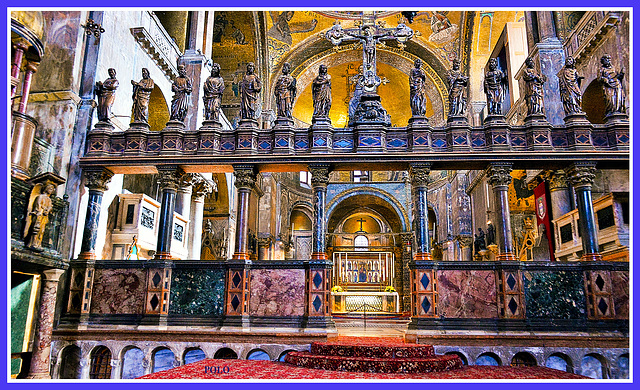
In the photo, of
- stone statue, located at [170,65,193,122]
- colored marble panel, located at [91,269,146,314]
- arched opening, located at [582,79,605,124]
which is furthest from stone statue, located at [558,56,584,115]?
colored marble panel, located at [91,269,146,314]

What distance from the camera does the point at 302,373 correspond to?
621 centimetres

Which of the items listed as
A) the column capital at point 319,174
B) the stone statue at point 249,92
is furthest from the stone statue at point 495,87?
the stone statue at point 249,92

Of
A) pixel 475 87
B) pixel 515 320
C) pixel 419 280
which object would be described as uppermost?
pixel 475 87

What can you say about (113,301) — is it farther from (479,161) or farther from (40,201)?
(479,161)

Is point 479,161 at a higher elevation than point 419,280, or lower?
higher

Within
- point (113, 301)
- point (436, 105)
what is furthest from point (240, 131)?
point (436, 105)

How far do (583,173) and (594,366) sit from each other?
338 cm

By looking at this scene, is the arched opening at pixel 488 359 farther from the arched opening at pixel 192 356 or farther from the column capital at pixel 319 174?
the arched opening at pixel 192 356

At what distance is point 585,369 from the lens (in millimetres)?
7512

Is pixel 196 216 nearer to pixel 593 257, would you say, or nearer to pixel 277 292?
pixel 277 292

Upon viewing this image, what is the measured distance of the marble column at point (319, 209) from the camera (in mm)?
8508

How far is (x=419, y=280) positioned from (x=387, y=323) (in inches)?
198

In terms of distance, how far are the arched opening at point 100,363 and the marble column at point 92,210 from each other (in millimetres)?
1714

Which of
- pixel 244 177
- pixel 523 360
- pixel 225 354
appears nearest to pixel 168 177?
pixel 244 177
